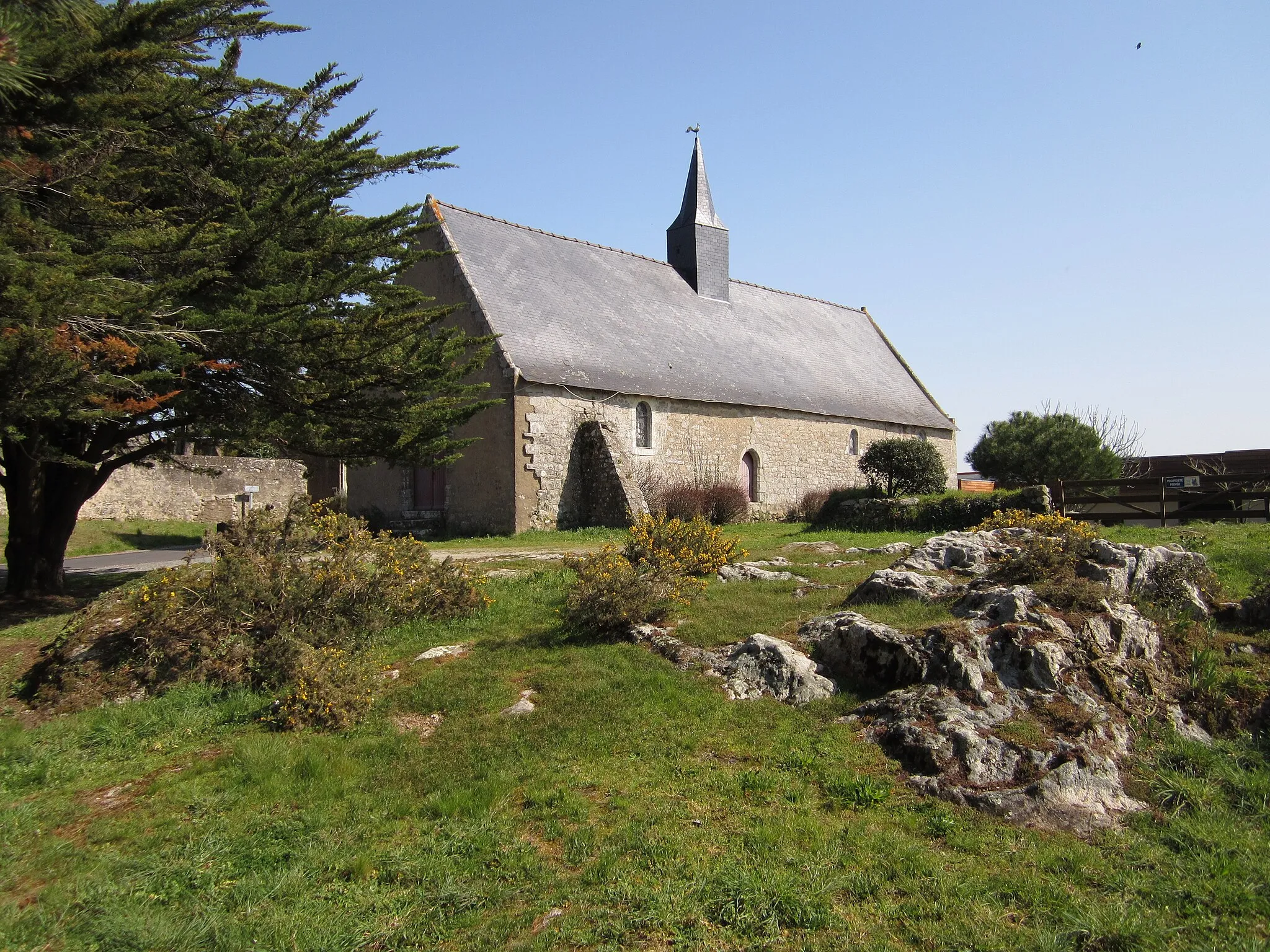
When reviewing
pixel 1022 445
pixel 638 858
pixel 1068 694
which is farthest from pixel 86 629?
pixel 1022 445

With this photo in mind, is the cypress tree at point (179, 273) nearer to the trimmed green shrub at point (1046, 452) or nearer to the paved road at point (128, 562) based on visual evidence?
the paved road at point (128, 562)

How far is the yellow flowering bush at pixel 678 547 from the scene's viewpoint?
333 inches

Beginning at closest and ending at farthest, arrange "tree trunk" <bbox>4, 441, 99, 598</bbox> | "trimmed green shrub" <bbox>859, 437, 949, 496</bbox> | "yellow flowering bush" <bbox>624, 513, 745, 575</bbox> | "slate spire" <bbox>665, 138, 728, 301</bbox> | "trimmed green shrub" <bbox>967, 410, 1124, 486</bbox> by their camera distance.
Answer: "yellow flowering bush" <bbox>624, 513, 745, 575</bbox> < "tree trunk" <bbox>4, 441, 99, 598</bbox> < "trimmed green shrub" <bbox>859, 437, 949, 496</bbox> < "slate spire" <bbox>665, 138, 728, 301</bbox> < "trimmed green shrub" <bbox>967, 410, 1124, 486</bbox>

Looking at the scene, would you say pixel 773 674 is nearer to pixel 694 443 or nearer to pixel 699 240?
pixel 694 443

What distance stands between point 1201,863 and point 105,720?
695 cm

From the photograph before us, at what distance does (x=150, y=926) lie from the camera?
3.79 meters

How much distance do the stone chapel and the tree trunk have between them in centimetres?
820

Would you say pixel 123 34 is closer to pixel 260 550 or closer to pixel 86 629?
pixel 260 550

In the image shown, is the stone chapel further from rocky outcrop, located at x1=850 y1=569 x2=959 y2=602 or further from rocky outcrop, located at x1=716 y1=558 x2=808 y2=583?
rocky outcrop, located at x1=850 y1=569 x2=959 y2=602

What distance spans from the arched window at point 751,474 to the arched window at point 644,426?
3150 mm

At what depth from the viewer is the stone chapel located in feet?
58.3

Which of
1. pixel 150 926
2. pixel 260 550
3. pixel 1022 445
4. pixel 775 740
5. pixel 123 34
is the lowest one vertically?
pixel 150 926

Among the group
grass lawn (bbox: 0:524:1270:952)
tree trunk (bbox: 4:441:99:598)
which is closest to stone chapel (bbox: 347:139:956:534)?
tree trunk (bbox: 4:441:99:598)

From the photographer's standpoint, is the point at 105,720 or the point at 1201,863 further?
the point at 105,720
